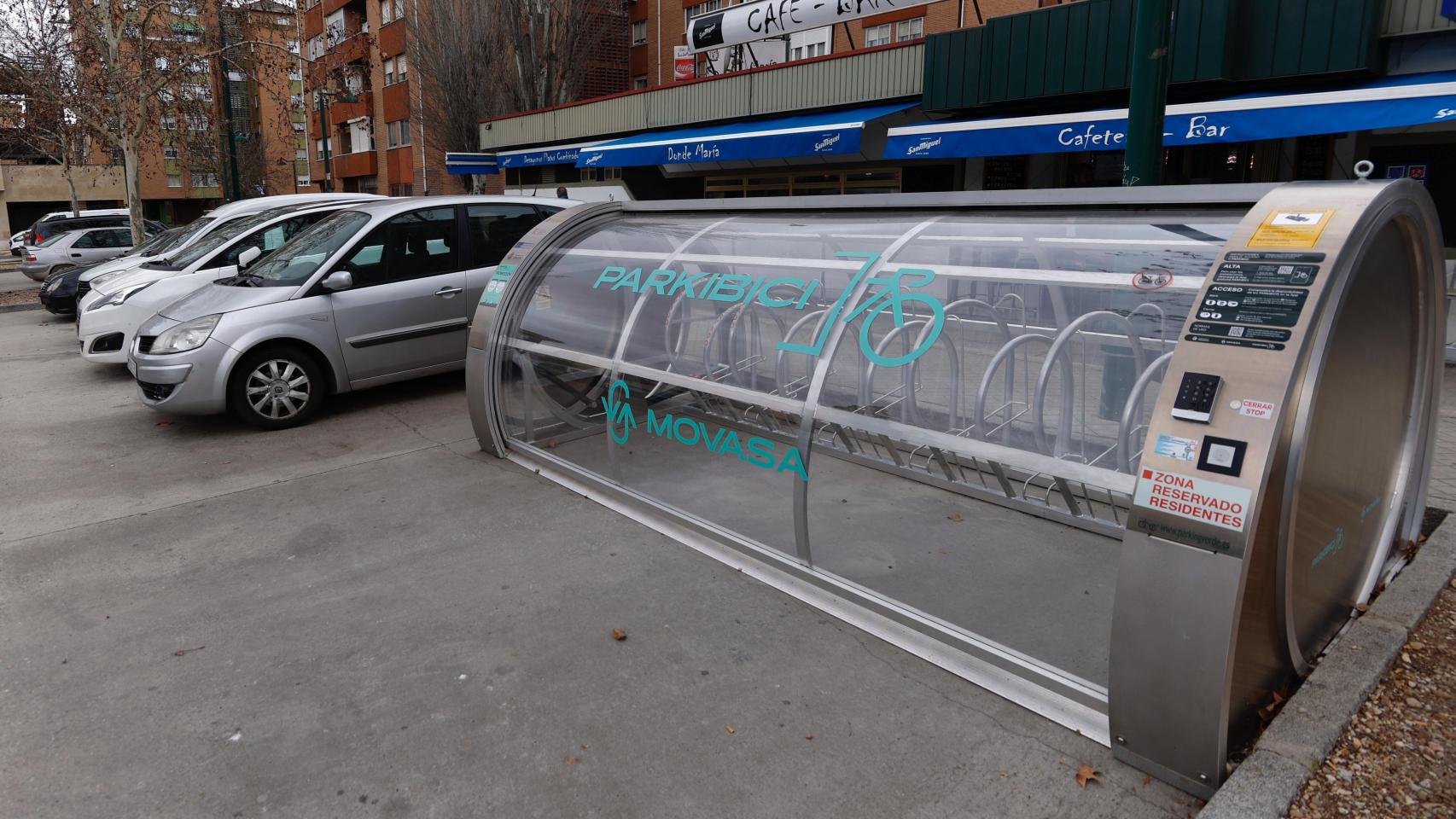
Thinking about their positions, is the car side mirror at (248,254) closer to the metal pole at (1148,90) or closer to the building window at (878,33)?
the metal pole at (1148,90)

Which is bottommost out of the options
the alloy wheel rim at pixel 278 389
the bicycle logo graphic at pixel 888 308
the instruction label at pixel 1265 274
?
the alloy wheel rim at pixel 278 389

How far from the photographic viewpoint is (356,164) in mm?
41344

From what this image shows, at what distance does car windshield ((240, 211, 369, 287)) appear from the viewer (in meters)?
7.42

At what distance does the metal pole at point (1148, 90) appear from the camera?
4.92m

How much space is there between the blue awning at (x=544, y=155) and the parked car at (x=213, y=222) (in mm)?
7062

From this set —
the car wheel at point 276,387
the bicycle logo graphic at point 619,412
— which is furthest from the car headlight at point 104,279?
the bicycle logo graphic at point 619,412

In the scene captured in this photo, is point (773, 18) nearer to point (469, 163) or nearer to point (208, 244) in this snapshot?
point (208, 244)

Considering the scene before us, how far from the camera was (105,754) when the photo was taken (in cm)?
298

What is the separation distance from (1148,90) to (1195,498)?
3.56m

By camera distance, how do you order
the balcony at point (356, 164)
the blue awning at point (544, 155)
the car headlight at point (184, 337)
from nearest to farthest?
the car headlight at point (184, 337) < the blue awning at point (544, 155) < the balcony at point (356, 164)

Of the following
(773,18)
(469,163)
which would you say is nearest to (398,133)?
(469,163)

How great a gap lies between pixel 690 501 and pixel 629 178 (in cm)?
1783

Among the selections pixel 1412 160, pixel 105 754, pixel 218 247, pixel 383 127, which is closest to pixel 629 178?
pixel 218 247

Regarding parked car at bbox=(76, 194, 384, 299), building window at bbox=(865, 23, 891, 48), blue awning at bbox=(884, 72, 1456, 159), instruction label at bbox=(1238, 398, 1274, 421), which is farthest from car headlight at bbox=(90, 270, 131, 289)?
building window at bbox=(865, 23, 891, 48)
